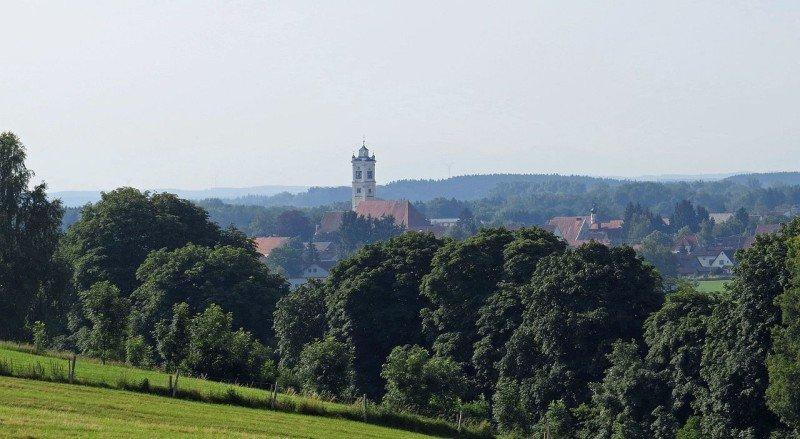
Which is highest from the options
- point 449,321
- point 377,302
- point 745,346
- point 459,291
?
point 459,291

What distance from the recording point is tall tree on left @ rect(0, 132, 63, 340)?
76688mm

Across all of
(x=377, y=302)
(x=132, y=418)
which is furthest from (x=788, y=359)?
(x=377, y=302)

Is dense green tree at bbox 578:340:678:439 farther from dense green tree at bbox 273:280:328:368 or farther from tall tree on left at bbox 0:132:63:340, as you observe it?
tall tree on left at bbox 0:132:63:340

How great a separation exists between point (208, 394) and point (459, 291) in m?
28.9

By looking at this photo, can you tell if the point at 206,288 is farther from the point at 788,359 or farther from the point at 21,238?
the point at 788,359

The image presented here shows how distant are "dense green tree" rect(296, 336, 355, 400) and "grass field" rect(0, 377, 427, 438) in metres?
19.6

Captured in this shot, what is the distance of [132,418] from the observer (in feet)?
119

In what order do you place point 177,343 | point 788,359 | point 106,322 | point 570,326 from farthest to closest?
point 106,322 → point 570,326 → point 177,343 → point 788,359

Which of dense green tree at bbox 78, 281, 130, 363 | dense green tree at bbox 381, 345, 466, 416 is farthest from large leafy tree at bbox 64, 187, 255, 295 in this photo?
dense green tree at bbox 381, 345, 466, 416

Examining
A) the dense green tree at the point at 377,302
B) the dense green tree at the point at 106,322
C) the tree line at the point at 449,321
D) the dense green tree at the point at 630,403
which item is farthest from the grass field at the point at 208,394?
the dense green tree at the point at 377,302

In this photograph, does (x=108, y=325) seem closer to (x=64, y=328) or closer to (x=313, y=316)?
(x=313, y=316)

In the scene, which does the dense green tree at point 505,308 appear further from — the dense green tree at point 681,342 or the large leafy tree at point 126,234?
the large leafy tree at point 126,234

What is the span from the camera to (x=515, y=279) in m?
72.1

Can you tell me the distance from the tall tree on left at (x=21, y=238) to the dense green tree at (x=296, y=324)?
14.7 meters
